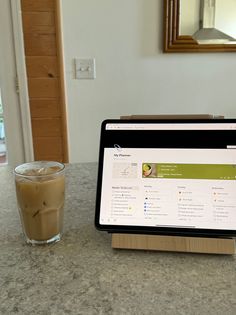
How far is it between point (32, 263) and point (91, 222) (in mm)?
187

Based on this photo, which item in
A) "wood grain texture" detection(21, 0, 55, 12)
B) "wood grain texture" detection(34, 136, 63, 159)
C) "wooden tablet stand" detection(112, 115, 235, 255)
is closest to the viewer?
"wooden tablet stand" detection(112, 115, 235, 255)

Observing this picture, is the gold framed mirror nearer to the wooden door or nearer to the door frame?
the wooden door

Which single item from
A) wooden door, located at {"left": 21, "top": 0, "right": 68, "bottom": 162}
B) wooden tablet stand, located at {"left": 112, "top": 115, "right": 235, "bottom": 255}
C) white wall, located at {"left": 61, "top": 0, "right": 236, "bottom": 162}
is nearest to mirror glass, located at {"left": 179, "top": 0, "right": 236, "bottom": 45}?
white wall, located at {"left": 61, "top": 0, "right": 236, "bottom": 162}

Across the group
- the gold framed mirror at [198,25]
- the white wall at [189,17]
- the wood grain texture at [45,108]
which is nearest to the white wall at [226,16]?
the gold framed mirror at [198,25]

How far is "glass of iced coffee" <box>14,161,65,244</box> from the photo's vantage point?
0.64 meters

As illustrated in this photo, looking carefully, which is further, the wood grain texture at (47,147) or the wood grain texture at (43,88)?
the wood grain texture at (47,147)

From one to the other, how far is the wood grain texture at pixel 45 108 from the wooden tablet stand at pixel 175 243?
1600 millimetres

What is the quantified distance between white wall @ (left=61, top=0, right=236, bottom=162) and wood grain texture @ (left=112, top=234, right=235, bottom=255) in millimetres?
1601

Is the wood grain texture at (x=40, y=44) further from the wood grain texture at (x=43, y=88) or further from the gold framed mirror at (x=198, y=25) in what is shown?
the gold framed mirror at (x=198, y=25)

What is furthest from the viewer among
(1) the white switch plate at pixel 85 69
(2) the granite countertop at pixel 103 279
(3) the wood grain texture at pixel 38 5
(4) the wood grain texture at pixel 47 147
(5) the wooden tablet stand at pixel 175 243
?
(4) the wood grain texture at pixel 47 147


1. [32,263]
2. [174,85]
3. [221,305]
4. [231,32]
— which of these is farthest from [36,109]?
[221,305]

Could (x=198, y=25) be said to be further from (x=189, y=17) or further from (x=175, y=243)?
(x=175, y=243)

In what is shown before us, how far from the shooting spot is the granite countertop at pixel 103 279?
490 mm

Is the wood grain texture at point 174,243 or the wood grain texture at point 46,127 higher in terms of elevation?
the wood grain texture at point 174,243
